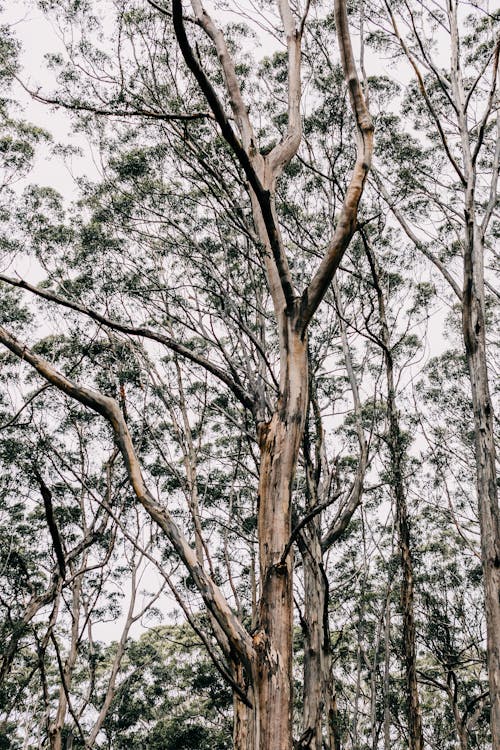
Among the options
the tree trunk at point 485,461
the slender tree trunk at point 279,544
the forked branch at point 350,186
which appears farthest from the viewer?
the tree trunk at point 485,461

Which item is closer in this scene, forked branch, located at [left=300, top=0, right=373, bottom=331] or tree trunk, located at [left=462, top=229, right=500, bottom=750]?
forked branch, located at [left=300, top=0, right=373, bottom=331]

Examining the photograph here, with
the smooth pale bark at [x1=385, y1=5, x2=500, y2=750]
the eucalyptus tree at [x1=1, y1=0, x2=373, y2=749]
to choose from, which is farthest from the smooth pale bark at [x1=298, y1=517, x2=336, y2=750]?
the eucalyptus tree at [x1=1, y1=0, x2=373, y2=749]

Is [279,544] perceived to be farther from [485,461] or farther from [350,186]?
[485,461]

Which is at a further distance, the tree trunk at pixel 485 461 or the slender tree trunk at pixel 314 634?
the slender tree trunk at pixel 314 634

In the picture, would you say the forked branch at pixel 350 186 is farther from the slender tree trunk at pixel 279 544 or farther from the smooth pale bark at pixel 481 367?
the smooth pale bark at pixel 481 367

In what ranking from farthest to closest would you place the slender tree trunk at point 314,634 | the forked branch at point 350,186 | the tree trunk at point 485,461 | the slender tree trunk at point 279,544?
the slender tree trunk at point 314,634 < the tree trunk at point 485,461 < the forked branch at point 350,186 < the slender tree trunk at point 279,544

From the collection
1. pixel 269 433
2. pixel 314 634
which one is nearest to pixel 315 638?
pixel 314 634

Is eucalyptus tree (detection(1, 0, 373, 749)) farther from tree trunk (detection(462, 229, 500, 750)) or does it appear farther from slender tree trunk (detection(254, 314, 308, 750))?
tree trunk (detection(462, 229, 500, 750))

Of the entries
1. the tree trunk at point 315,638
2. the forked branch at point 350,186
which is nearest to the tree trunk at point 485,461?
the tree trunk at point 315,638

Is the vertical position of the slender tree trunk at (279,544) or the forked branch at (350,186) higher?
the forked branch at (350,186)

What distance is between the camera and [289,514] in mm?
2740

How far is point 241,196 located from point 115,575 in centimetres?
841

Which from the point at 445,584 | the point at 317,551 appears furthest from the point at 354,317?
the point at 445,584

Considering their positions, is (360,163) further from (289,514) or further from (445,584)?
(445,584)
